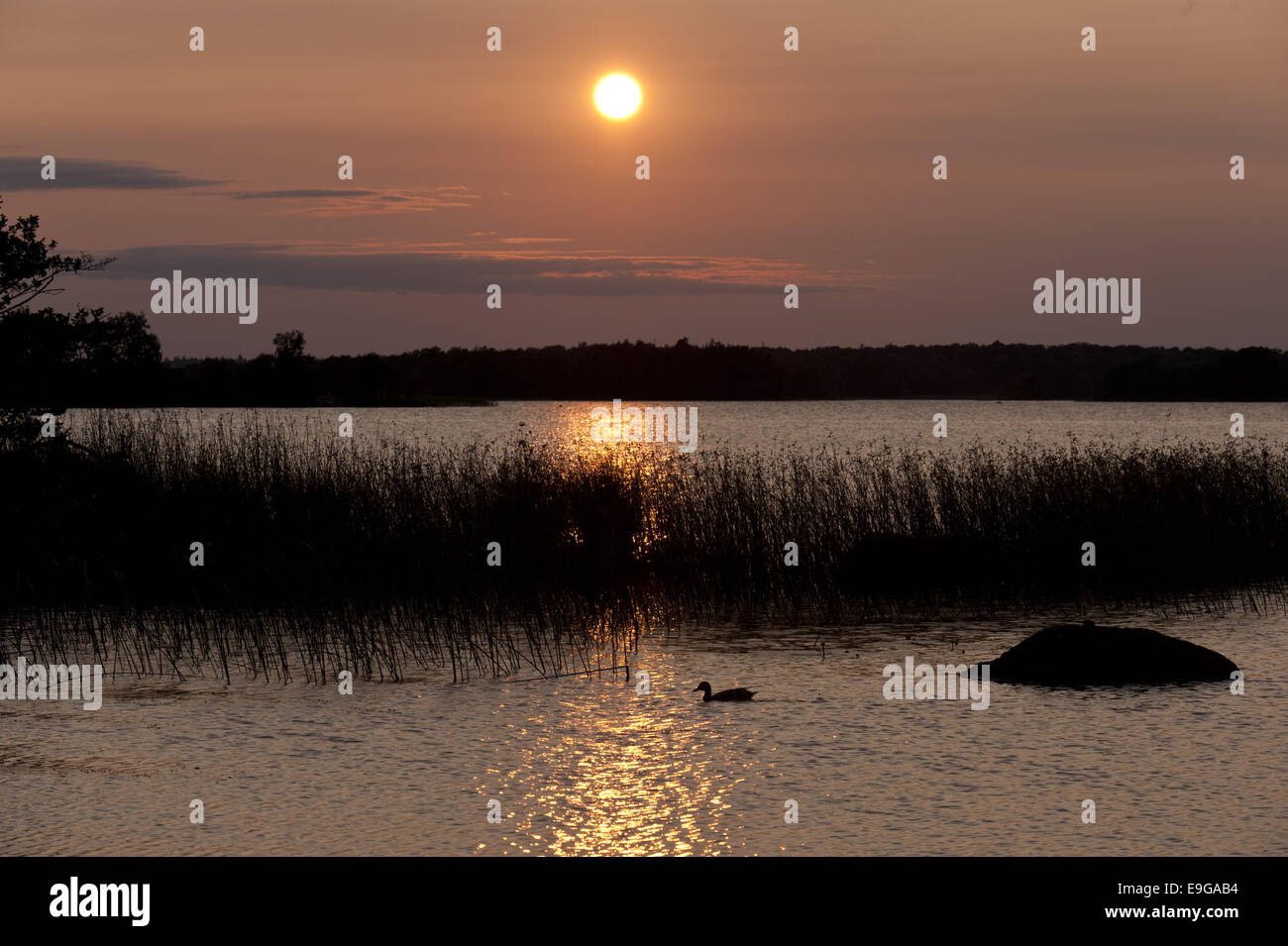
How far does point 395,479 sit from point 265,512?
5.25 feet

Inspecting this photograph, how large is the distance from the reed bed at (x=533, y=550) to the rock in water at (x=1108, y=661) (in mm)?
3512

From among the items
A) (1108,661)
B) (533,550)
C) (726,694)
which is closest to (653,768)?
(726,694)

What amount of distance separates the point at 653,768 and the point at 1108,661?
435 cm

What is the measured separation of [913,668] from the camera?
434 inches

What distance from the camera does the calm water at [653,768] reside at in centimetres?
659

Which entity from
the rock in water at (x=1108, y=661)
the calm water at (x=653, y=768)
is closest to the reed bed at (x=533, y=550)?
the calm water at (x=653, y=768)

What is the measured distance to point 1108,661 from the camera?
1035 cm

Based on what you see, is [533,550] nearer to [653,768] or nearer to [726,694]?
[726,694]

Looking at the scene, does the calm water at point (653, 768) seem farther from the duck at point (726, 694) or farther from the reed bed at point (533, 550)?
the reed bed at point (533, 550)

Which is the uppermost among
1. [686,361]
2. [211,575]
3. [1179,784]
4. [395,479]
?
[686,361]

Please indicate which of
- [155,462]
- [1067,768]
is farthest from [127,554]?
[1067,768]

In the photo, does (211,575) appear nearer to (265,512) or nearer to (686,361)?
(265,512)

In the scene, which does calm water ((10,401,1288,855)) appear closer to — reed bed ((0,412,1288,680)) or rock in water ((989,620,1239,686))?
rock in water ((989,620,1239,686))
